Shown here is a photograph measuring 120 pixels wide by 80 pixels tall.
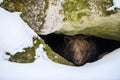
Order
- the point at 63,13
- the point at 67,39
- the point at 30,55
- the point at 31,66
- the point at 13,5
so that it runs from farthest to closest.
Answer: the point at 67,39
the point at 63,13
the point at 13,5
the point at 30,55
the point at 31,66

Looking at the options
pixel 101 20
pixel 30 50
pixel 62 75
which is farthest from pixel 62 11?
pixel 62 75

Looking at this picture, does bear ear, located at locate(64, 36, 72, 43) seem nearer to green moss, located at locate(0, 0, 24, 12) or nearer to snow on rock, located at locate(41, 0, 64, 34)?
snow on rock, located at locate(41, 0, 64, 34)

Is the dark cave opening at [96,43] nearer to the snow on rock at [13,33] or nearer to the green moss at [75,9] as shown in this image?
the green moss at [75,9]

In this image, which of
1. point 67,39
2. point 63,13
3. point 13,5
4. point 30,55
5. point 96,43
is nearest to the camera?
point 30,55

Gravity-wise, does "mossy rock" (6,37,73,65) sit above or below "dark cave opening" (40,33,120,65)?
above

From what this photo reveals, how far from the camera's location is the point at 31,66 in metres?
3.81

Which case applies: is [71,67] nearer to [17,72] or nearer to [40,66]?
[40,66]

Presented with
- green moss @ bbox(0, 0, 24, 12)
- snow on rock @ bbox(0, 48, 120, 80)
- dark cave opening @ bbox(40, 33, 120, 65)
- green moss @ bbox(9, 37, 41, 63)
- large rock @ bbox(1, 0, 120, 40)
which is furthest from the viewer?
dark cave opening @ bbox(40, 33, 120, 65)

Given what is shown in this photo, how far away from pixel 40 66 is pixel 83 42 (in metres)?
2.86

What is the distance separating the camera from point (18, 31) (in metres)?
4.15

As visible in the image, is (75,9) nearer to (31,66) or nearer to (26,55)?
(26,55)

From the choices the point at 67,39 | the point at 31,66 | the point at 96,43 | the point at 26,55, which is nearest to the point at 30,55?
the point at 26,55

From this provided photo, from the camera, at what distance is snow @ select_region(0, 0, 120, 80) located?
3.70m

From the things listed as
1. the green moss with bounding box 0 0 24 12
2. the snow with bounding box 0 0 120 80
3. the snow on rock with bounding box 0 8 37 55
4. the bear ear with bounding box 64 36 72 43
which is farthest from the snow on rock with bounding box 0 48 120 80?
the bear ear with bounding box 64 36 72 43
